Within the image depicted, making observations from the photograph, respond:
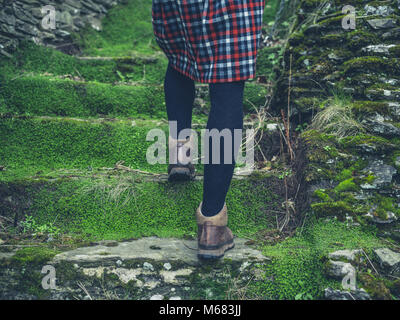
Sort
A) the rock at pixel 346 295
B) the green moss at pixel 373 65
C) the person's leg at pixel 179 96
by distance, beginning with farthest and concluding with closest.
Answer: the green moss at pixel 373 65, the person's leg at pixel 179 96, the rock at pixel 346 295

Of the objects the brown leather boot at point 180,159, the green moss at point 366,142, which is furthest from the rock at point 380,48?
the brown leather boot at point 180,159

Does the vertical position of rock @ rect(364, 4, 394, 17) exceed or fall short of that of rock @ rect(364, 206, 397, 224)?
it exceeds it

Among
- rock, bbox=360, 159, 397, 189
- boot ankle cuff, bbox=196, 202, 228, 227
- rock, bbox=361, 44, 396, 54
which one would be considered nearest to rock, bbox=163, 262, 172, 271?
boot ankle cuff, bbox=196, 202, 228, 227

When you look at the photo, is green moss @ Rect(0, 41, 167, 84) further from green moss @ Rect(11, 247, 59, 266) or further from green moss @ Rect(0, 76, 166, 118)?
green moss @ Rect(11, 247, 59, 266)

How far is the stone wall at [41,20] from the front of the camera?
328 centimetres

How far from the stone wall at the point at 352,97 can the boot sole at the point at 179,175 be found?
71 centimetres

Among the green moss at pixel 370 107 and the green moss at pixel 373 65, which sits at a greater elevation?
the green moss at pixel 373 65

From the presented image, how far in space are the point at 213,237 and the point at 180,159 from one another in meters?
0.62

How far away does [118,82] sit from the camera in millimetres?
3342

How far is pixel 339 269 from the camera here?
1.47m

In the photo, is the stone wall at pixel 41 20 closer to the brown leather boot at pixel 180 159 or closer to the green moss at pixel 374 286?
the brown leather boot at pixel 180 159

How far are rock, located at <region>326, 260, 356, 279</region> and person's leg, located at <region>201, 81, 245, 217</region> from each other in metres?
0.58

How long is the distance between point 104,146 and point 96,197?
0.53 metres

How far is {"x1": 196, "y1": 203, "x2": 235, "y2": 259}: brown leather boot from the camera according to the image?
1616 mm
